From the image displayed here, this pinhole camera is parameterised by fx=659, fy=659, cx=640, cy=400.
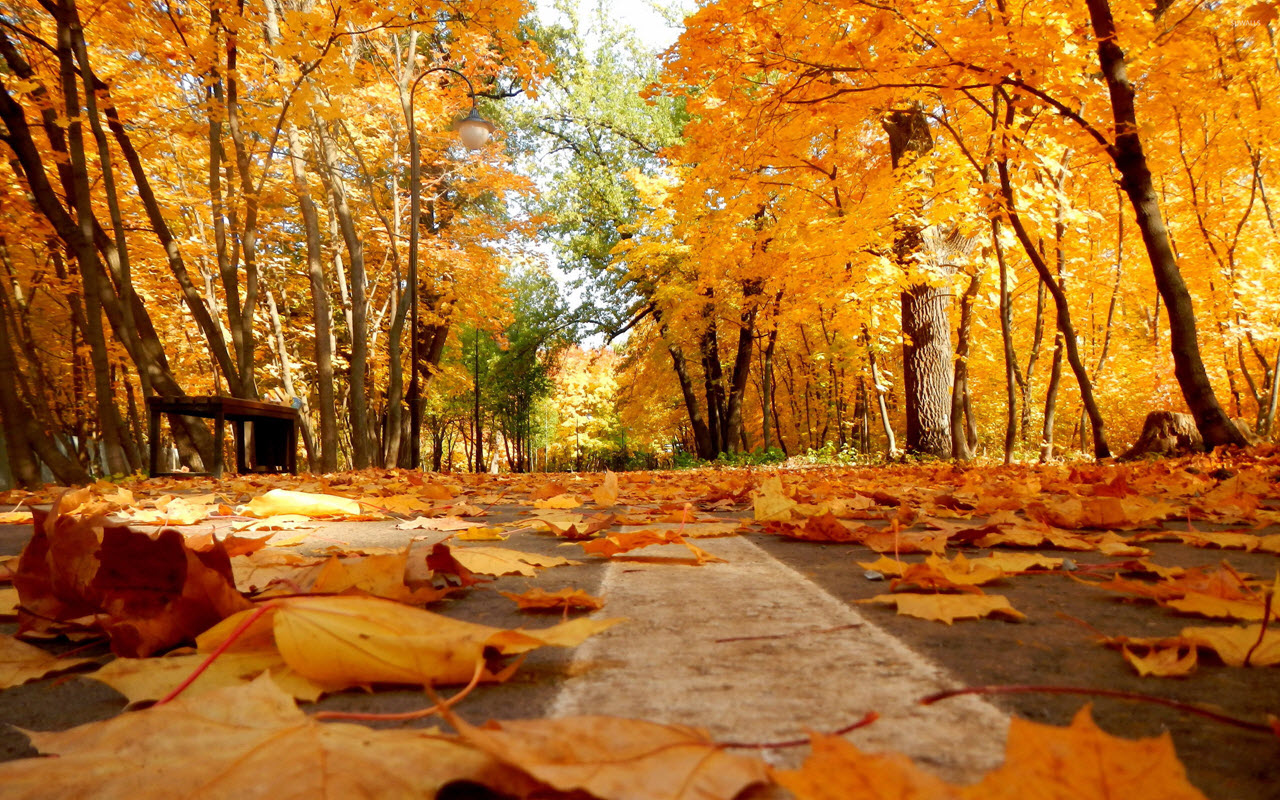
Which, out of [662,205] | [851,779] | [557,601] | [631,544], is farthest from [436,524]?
[662,205]

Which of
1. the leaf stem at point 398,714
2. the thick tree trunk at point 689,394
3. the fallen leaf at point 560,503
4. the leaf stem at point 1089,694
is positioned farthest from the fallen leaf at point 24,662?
the thick tree trunk at point 689,394

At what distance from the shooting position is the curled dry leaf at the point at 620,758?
0.42m

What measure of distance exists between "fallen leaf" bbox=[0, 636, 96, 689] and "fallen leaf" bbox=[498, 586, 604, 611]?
0.57 m

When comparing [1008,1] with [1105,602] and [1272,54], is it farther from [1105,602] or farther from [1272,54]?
[1105,602]

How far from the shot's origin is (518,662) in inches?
30.2

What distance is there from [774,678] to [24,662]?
3.09ft

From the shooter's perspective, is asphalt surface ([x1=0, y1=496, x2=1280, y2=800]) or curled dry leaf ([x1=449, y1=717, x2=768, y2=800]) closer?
curled dry leaf ([x1=449, y1=717, x2=768, y2=800])

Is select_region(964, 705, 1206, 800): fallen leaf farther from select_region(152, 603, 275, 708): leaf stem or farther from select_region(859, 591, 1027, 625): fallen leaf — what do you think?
select_region(152, 603, 275, 708): leaf stem

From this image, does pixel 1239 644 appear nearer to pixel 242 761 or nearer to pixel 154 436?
pixel 242 761

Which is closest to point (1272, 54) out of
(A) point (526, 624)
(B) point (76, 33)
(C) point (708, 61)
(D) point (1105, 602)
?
(C) point (708, 61)

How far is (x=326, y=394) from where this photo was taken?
918 cm

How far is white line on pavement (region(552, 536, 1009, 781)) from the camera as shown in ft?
1.81

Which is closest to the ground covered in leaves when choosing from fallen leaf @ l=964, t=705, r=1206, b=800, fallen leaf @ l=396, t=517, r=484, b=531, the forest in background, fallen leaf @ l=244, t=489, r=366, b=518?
fallen leaf @ l=964, t=705, r=1206, b=800

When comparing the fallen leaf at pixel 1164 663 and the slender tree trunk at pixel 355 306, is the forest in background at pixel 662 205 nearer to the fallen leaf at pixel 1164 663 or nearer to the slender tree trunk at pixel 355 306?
the slender tree trunk at pixel 355 306
